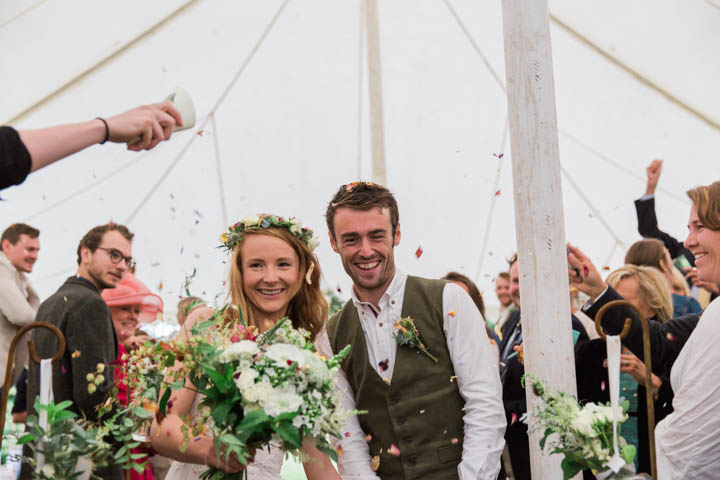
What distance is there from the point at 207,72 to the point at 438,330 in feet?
19.1

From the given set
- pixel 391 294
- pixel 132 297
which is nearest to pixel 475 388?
pixel 391 294

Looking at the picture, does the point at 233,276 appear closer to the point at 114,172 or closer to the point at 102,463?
the point at 102,463

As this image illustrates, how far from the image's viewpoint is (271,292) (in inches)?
121

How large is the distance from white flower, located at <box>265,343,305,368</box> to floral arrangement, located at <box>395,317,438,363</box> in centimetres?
82

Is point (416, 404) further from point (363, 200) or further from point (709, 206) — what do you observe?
point (709, 206)

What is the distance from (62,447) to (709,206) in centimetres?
228

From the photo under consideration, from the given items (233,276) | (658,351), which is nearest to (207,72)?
(233,276)

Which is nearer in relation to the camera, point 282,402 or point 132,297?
point 282,402

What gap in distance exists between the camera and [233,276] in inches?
124

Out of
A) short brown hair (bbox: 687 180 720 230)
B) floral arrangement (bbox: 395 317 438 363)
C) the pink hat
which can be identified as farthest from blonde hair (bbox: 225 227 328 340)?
the pink hat

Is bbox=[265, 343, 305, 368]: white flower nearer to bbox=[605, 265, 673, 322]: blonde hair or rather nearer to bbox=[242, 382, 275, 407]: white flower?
bbox=[242, 382, 275, 407]: white flower

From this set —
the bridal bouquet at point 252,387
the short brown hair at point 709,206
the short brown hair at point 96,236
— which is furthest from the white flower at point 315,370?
the short brown hair at point 96,236

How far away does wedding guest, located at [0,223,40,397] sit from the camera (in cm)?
486

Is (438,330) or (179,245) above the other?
(179,245)
